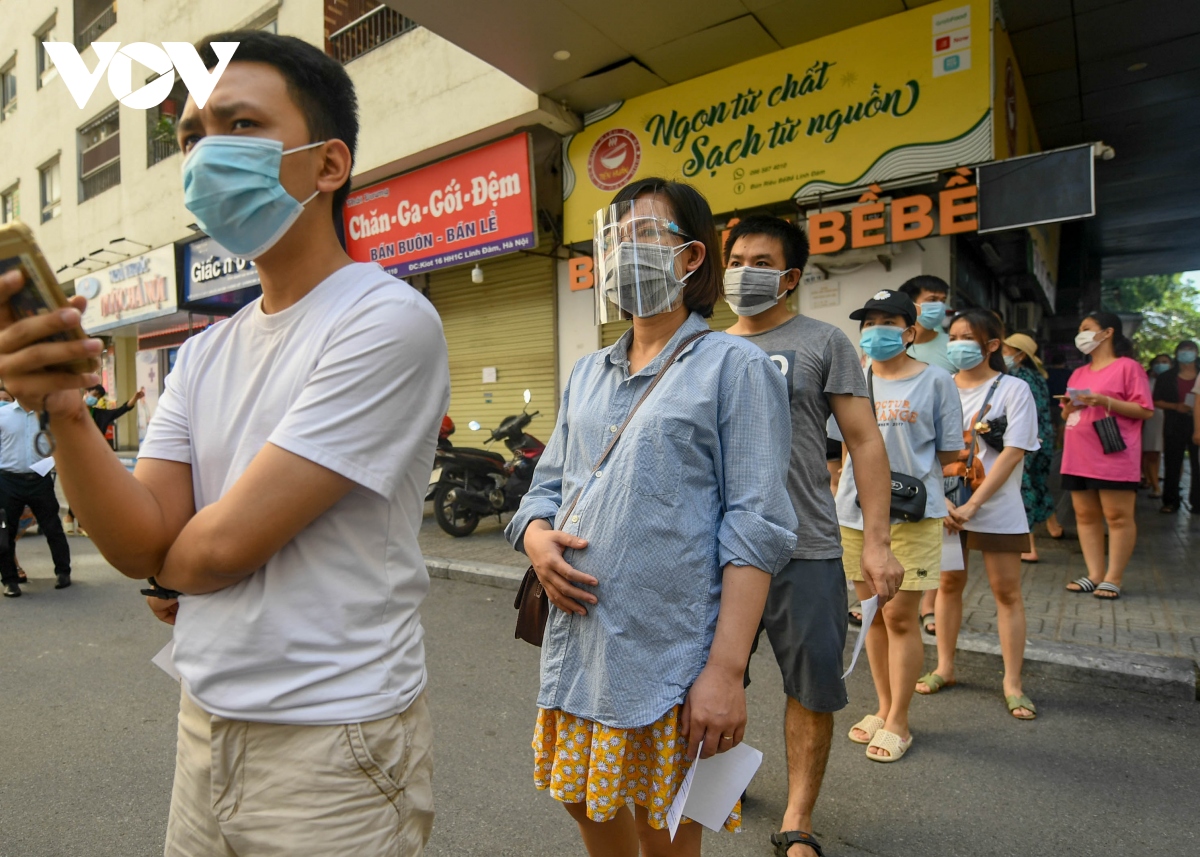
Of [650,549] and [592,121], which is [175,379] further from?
[592,121]

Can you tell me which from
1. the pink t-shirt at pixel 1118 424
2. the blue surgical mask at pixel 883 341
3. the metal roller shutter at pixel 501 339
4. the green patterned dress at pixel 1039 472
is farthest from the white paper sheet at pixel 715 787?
the metal roller shutter at pixel 501 339

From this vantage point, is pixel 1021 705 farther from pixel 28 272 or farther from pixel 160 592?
pixel 28 272

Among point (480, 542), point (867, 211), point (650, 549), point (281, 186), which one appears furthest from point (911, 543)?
point (480, 542)

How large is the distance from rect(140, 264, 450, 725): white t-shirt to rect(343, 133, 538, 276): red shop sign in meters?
7.96

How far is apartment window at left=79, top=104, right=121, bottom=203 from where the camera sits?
1728cm

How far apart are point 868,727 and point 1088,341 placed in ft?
11.7

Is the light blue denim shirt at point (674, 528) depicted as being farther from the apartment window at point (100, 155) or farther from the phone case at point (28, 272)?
the apartment window at point (100, 155)

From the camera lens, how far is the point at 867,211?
6.83m

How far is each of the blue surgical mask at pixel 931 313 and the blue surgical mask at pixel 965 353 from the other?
0.24 metres

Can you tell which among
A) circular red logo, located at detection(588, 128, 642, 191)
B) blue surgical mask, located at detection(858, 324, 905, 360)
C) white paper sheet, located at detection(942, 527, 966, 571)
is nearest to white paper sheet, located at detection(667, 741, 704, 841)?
blue surgical mask, located at detection(858, 324, 905, 360)

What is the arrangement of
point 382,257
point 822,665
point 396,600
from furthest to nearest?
point 382,257
point 822,665
point 396,600

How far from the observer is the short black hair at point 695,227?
6.18 ft

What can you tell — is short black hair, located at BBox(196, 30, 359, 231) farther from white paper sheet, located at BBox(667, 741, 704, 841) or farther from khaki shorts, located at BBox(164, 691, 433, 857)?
white paper sheet, located at BBox(667, 741, 704, 841)

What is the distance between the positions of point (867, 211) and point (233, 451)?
6.64 metres
